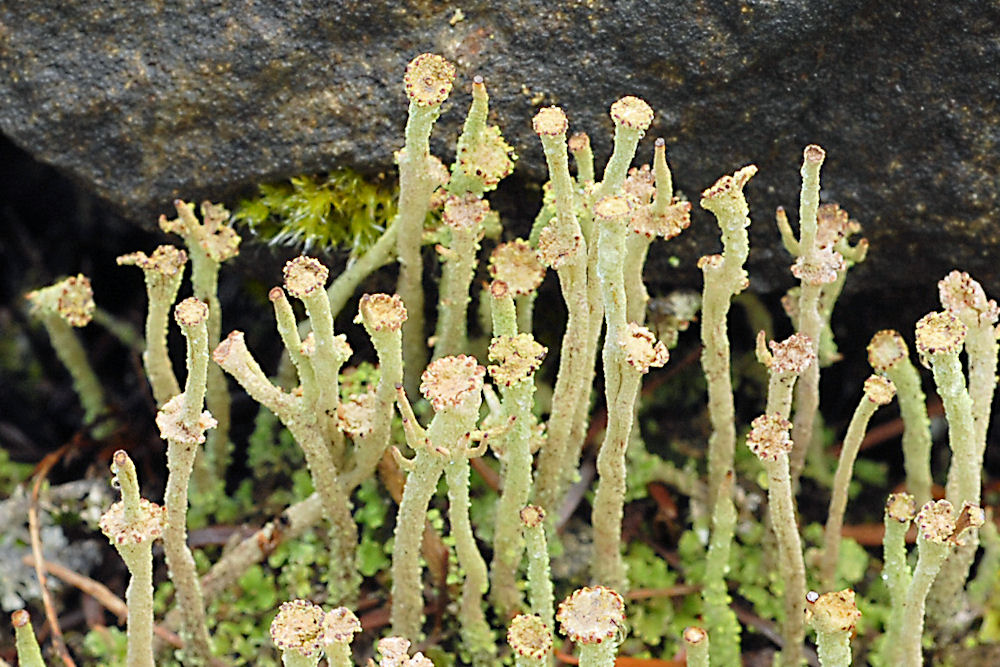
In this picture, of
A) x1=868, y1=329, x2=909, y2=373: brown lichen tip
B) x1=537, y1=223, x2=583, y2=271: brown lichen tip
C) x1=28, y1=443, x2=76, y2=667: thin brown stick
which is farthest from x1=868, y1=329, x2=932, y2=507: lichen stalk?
x1=28, y1=443, x2=76, y2=667: thin brown stick

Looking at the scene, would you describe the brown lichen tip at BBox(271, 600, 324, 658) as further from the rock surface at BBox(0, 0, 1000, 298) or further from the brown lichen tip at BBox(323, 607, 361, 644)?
the rock surface at BBox(0, 0, 1000, 298)

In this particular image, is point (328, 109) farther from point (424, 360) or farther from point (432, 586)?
point (432, 586)

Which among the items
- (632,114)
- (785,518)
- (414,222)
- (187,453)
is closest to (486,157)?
(414,222)

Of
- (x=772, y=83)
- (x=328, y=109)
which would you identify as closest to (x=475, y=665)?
(x=328, y=109)

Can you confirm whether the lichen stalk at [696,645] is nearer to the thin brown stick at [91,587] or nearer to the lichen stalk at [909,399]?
the lichen stalk at [909,399]

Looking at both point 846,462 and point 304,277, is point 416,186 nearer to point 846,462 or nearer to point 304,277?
point 304,277

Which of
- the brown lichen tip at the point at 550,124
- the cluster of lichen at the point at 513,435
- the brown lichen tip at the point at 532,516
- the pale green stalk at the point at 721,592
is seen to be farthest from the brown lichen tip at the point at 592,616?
the brown lichen tip at the point at 550,124

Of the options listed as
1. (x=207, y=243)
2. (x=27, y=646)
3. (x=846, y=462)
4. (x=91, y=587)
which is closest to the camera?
(x=27, y=646)
